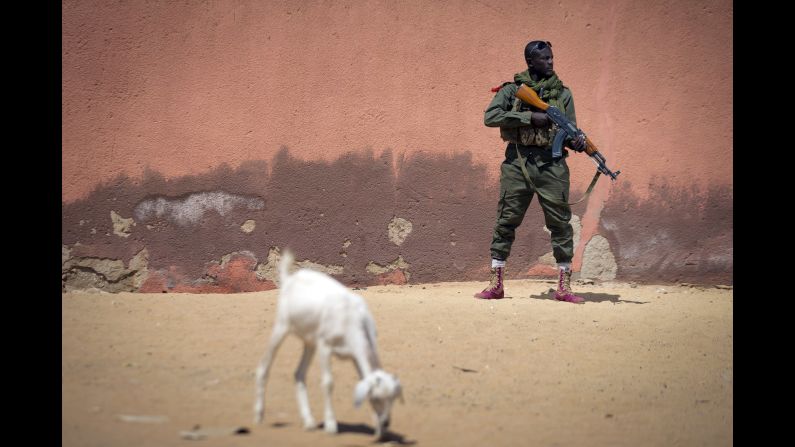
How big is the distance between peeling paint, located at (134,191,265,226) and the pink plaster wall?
0.77 ft

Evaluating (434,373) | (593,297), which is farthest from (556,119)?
(434,373)

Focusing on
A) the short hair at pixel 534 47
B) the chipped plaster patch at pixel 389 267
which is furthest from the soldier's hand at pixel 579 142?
the chipped plaster patch at pixel 389 267

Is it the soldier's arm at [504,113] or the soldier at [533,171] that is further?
the soldier at [533,171]

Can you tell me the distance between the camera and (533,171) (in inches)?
288

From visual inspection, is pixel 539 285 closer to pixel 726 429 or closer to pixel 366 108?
pixel 366 108

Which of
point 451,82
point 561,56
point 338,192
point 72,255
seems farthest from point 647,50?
point 72,255

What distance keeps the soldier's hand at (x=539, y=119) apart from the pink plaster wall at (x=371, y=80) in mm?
1025

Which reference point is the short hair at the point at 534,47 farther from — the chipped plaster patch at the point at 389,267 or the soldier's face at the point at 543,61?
the chipped plaster patch at the point at 389,267

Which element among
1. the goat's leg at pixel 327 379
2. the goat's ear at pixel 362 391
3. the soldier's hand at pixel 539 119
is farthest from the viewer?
the soldier's hand at pixel 539 119

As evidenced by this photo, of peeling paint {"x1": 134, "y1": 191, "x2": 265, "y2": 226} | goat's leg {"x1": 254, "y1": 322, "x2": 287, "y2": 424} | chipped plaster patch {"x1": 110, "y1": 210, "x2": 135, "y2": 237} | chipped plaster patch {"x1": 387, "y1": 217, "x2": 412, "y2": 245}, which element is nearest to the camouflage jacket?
chipped plaster patch {"x1": 387, "y1": 217, "x2": 412, "y2": 245}

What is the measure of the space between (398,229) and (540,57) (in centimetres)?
186

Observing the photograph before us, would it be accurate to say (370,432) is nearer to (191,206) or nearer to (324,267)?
(324,267)

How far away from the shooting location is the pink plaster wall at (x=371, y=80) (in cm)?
753

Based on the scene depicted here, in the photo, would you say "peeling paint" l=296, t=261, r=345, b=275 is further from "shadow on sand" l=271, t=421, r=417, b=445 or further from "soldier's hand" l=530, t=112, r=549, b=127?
"shadow on sand" l=271, t=421, r=417, b=445
